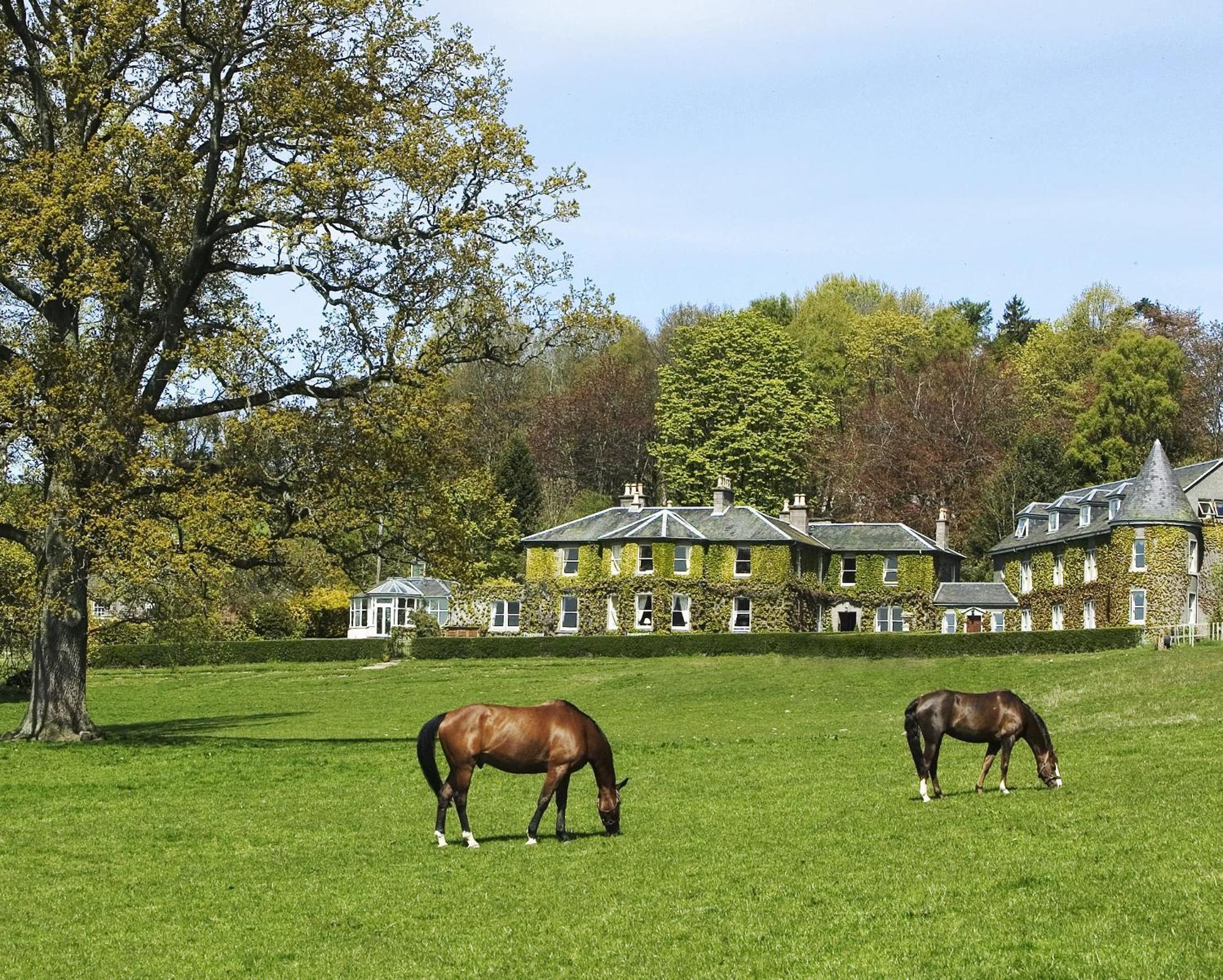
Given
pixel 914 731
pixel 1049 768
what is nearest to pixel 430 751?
pixel 914 731

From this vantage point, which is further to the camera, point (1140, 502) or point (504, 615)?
point (504, 615)

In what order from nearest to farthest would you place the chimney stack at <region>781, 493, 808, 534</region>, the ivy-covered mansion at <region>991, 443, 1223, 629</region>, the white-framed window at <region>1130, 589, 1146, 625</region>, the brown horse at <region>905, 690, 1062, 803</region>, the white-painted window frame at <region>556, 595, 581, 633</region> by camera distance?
the brown horse at <region>905, 690, 1062, 803</region>
the ivy-covered mansion at <region>991, 443, 1223, 629</region>
the white-framed window at <region>1130, 589, 1146, 625</region>
the white-painted window frame at <region>556, 595, 581, 633</region>
the chimney stack at <region>781, 493, 808, 534</region>

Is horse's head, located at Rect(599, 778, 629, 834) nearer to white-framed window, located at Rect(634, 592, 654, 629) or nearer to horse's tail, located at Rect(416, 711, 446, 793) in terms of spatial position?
horse's tail, located at Rect(416, 711, 446, 793)

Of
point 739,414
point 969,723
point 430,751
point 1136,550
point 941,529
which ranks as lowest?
point 430,751

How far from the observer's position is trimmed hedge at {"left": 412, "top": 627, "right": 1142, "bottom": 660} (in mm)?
61250

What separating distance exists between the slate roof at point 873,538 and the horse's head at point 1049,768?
6243 cm

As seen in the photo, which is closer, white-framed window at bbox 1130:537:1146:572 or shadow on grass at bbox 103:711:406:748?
shadow on grass at bbox 103:711:406:748

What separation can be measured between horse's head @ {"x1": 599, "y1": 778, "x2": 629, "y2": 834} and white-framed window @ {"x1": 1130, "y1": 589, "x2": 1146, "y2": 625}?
56012 mm

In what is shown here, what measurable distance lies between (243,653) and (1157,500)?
43.9 m

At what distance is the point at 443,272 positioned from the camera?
3359 cm

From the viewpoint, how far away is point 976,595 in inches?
3253

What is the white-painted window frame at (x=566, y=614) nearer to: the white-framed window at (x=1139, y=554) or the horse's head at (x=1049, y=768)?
the white-framed window at (x=1139, y=554)

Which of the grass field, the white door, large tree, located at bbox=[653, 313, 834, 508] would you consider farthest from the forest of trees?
the grass field

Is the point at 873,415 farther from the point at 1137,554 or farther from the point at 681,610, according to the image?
the point at 1137,554
